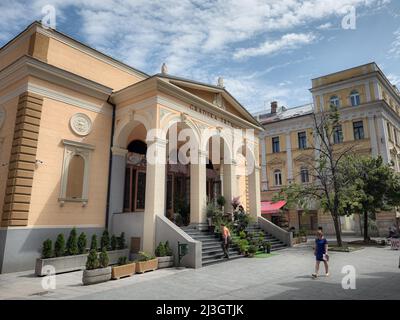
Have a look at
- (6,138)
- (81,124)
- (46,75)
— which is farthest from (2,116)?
(81,124)

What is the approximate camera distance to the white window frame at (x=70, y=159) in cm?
1315

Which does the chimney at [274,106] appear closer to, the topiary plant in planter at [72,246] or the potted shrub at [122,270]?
the topiary plant in planter at [72,246]

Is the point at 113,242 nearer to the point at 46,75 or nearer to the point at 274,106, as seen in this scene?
the point at 46,75

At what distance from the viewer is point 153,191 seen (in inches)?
516

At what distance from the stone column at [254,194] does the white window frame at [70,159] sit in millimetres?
10991

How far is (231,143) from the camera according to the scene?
62.6 ft

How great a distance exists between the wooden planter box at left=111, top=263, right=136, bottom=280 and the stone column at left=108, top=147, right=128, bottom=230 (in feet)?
16.0

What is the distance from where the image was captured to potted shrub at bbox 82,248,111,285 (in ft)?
29.0

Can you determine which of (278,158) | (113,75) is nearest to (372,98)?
(278,158)

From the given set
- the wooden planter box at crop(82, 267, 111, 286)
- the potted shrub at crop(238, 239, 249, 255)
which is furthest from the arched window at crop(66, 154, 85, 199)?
the potted shrub at crop(238, 239, 249, 255)

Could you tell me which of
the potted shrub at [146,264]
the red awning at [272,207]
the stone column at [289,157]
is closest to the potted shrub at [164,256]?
the potted shrub at [146,264]

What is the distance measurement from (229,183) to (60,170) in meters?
9.35

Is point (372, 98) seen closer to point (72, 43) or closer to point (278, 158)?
point (278, 158)

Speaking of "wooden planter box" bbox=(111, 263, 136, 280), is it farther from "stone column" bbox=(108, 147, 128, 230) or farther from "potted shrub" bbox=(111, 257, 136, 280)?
"stone column" bbox=(108, 147, 128, 230)
